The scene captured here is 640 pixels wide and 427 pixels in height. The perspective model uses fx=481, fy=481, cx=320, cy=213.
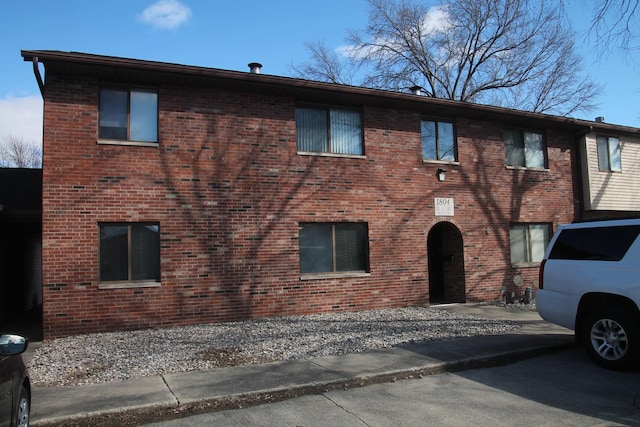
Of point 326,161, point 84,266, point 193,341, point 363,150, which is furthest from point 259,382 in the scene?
point 363,150

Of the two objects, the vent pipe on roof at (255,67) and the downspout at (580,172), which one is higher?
the vent pipe on roof at (255,67)

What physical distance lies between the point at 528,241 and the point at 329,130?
23.7 feet

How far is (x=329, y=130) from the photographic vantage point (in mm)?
11930

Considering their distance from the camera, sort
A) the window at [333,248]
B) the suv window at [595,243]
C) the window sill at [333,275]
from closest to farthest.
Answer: the suv window at [595,243] → the window sill at [333,275] → the window at [333,248]

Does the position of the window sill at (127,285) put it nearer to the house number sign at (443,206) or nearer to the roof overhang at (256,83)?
the roof overhang at (256,83)

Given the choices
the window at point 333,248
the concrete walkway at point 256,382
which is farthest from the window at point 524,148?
the concrete walkway at point 256,382

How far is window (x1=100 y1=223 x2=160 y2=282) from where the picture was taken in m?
9.73

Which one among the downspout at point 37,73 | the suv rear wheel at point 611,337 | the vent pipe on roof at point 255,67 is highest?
the vent pipe on roof at point 255,67

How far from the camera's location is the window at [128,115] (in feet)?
32.7

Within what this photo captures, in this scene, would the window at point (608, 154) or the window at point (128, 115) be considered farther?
the window at point (608, 154)

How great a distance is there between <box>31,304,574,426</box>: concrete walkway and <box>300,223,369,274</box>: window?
3.92m

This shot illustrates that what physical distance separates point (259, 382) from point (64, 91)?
7251 mm

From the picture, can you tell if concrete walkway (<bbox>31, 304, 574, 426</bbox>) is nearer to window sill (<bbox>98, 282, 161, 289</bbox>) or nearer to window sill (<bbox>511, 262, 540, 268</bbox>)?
window sill (<bbox>98, 282, 161, 289</bbox>)

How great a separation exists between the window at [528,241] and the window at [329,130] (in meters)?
5.67
